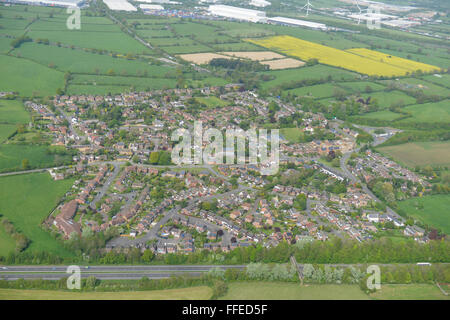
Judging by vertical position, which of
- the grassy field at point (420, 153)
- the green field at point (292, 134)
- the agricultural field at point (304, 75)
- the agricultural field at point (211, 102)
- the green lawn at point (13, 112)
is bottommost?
the grassy field at point (420, 153)

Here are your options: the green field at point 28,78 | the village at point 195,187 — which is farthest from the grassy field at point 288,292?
the green field at point 28,78

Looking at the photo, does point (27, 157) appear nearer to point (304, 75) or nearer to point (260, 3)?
point (304, 75)

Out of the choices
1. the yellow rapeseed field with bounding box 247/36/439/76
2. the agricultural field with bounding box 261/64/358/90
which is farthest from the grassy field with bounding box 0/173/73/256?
the yellow rapeseed field with bounding box 247/36/439/76

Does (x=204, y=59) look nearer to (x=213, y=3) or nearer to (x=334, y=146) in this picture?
(x=334, y=146)

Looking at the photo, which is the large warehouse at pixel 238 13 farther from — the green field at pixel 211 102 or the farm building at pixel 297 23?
the green field at pixel 211 102

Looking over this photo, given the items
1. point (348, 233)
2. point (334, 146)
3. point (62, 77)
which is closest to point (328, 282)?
point (348, 233)

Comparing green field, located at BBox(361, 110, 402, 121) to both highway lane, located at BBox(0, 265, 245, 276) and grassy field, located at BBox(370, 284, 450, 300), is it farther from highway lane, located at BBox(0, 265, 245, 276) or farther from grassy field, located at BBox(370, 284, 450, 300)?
highway lane, located at BBox(0, 265, 245, 276)

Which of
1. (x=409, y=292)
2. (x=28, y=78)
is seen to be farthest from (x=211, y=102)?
(x=409, y=292)
